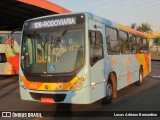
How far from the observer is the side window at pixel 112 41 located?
1034 cm

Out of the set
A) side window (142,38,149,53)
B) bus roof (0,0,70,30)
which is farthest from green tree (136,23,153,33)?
side window (142,38,149,53)

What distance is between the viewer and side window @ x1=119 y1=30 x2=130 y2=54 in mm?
12086

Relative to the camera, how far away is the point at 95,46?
29.8 feet

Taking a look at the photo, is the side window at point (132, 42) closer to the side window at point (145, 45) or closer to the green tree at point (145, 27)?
the side window at point (145, 45)

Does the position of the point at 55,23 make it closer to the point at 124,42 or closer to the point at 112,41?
the point at 112,41

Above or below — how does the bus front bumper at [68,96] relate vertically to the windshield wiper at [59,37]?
below

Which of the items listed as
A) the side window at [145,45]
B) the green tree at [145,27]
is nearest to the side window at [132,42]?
the side window at [145,45]

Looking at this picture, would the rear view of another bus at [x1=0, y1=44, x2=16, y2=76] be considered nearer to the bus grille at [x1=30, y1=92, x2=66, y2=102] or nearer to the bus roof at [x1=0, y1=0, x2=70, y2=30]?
the bus roof at [x1=0, y1=0, x2=70, y2=30]

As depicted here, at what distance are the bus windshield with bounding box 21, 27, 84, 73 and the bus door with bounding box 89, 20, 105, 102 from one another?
0.38 meters

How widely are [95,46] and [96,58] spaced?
34 cm

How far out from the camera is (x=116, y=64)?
11.0 metres

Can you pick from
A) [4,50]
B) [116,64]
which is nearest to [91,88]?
[116,64]

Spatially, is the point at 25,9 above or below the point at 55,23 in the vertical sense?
above

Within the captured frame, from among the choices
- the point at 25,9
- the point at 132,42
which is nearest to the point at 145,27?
the point at 25,9
